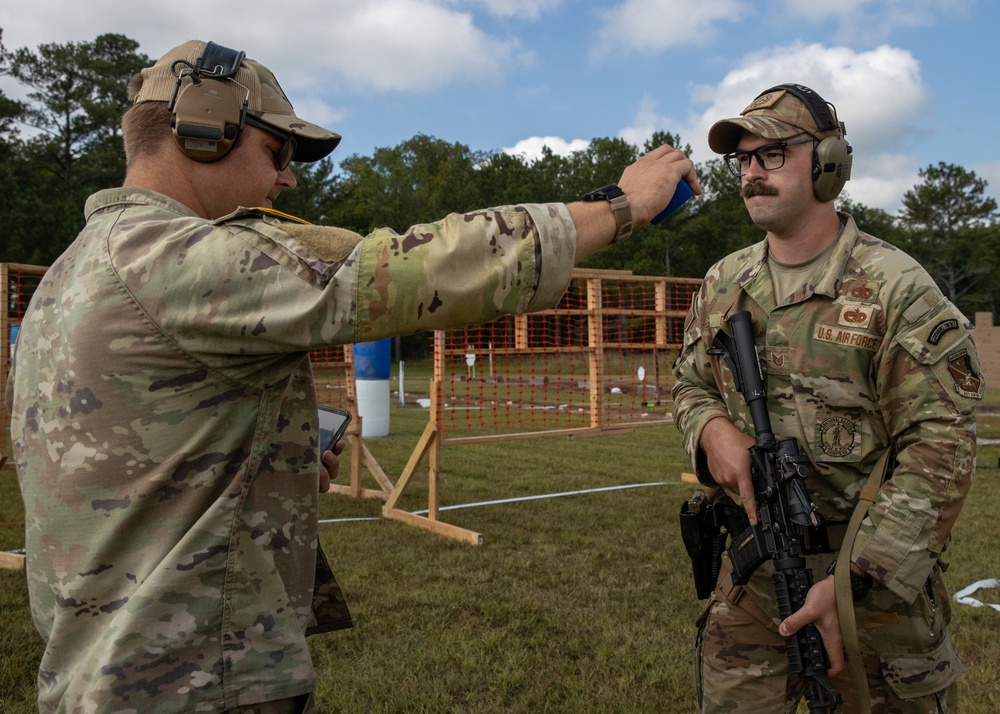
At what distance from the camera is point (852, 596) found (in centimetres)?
228

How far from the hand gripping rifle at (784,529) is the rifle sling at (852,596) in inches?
A: 3.4

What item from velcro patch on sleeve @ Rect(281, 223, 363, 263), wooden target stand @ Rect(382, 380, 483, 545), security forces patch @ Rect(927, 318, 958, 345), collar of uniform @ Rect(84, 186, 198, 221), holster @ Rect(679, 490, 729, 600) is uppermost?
collar of uniform @ Rect(84, 186, 198, 221)

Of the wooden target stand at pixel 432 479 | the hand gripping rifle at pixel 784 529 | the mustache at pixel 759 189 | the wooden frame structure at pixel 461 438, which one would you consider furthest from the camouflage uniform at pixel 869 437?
the wooden target stand at pixel 432 479

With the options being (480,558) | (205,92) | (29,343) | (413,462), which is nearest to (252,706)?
(29,343)

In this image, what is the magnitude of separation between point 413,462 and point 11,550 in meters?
3.40

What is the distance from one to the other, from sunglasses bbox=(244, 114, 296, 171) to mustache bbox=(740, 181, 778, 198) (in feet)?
5.32

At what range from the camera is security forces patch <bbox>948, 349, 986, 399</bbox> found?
89.7 inches

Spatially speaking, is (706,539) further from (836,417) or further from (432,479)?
Answer: (432,479)

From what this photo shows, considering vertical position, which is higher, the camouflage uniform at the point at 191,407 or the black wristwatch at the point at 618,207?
the black wristwatch at the point at 618,207

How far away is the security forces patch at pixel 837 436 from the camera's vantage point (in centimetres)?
250

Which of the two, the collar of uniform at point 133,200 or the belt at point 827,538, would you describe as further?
the belt at point 827,538

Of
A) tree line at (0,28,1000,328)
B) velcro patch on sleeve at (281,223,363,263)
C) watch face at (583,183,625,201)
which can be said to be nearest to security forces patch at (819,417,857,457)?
watch face at (583,183,625,201)

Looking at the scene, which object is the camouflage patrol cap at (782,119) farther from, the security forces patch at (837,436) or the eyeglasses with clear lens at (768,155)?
the security forces patch at (837,436)

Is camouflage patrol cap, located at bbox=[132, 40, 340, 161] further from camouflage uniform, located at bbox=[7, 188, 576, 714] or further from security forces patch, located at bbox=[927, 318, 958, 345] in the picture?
security forces patch, located at bbox=[927, 318, 958, 345]
